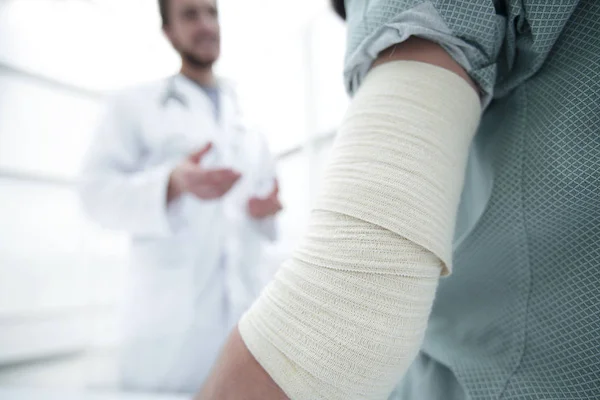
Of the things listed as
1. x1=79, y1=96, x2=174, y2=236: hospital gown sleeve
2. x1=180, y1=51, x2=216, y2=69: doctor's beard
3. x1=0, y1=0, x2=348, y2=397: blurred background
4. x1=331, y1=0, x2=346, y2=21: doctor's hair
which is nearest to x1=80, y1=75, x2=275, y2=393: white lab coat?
x1=79, y1=96, x2=174, y2=236: hospital gown sleeve

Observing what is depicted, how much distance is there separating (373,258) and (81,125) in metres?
2.55

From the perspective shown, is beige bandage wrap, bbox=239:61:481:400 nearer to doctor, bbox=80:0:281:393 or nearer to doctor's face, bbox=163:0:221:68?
doctor, bbox=80:0:281:393

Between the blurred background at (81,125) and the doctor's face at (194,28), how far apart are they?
59 centimetres

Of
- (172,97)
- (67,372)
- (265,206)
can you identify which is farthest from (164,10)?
(67,372)

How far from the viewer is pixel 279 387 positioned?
251 mm

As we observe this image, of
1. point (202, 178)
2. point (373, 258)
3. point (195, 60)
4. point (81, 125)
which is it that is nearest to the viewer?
point (373, 258)

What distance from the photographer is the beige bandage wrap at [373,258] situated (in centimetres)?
25

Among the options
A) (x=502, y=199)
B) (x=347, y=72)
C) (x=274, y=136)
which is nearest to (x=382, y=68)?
(x=347, y=72)

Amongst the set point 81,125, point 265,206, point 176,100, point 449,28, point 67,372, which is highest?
point 449,28

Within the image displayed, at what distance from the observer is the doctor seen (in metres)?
1.08

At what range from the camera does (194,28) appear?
1.30 metres

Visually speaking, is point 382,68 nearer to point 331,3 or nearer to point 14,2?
point 331,3

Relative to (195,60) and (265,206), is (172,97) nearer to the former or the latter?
(195,60)

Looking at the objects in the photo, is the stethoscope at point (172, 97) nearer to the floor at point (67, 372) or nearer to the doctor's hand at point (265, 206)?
the doctor's hand at point (265, 206)
